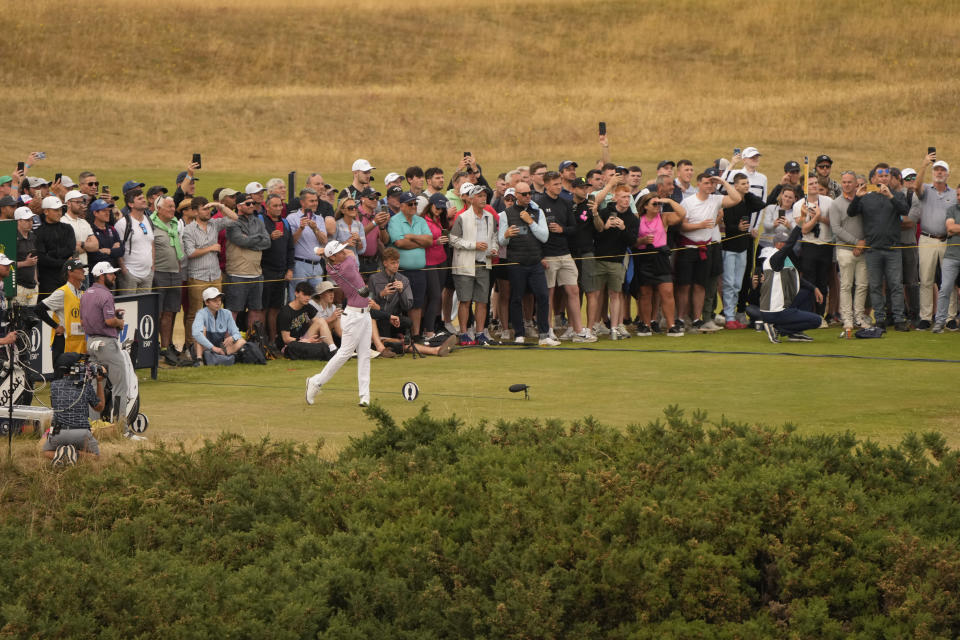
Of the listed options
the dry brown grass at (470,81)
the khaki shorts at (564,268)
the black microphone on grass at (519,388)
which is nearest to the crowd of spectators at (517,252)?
the khaki shorts at (564,268)

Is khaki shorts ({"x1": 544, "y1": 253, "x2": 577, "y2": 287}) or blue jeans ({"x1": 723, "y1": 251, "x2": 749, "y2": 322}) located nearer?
khaki shorts ({"x1": 544, "y1": 253, "x2": 577, "y2": 287})

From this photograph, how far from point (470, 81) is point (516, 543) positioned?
5734 centimetres

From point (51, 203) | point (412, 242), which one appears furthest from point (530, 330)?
point (51, 203)

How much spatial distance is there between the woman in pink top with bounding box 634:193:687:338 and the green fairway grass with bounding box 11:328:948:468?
2.88 ft

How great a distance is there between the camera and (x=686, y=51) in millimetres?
69625

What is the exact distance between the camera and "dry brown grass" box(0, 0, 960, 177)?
53.0 m

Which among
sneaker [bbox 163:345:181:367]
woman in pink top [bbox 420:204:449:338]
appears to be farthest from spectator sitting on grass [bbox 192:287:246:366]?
woman in pink top [bbox 420:204:449:338]

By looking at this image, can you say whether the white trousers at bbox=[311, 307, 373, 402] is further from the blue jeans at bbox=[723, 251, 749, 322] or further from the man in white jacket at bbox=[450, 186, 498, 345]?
the blue jeans at bbox=[723, 251, 749, 322]

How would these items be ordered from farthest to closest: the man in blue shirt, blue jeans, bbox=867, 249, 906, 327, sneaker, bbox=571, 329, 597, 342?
blue jeans, bbox=867, 249, 906, 327, sneaker, bbox=571, 329, 597, 342, the man in blue shirt

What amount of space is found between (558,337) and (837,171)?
91.4 feet

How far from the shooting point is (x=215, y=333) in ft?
61.2

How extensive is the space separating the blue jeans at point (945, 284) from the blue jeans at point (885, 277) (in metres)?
0.60

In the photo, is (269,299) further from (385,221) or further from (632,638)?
(632,638)

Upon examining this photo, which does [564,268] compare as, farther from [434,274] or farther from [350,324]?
Answer: [350,324]
